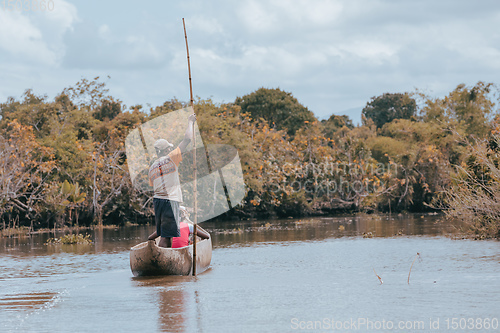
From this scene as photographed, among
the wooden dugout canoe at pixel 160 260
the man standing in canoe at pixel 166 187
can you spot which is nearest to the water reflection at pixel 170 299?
the wooden dugout canoe at pixel 160 260

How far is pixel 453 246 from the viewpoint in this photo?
61.1 feet

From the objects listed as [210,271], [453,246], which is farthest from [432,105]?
[210,271]

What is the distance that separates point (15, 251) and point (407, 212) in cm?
2635

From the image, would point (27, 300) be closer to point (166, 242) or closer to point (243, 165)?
point (166, 242)

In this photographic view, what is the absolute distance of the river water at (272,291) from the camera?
8844 mm

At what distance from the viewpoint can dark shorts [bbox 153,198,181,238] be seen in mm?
13773

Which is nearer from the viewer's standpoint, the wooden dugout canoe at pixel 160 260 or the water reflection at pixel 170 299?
the water reflection at pixel 170 299

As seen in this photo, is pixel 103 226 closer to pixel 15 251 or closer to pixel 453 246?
pixel 15 251

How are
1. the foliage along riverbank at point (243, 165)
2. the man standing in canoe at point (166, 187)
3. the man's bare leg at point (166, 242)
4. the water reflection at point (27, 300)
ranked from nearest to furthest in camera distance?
the water reflection at point (27, 300) → the man standing in canoe at point (166, 187) → the man's bare leg at point (166, 242) → the foliage along riverbank at point (243, 165)

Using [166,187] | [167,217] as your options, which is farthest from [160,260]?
[166,187]

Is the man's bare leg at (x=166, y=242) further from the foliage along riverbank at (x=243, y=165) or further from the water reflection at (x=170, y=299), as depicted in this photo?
the foliage along riverbank at (x=243, y=165)

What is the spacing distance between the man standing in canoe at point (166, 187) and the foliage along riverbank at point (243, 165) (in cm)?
1777

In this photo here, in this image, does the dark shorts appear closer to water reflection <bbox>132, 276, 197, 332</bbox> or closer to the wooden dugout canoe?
the wooden dugout canoe

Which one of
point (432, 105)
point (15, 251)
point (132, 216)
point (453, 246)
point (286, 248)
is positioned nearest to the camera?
point (453, 246)
